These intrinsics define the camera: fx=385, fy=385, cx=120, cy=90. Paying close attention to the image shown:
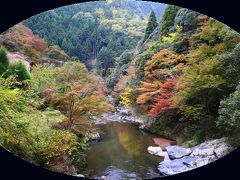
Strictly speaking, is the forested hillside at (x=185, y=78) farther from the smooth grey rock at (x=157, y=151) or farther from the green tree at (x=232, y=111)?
the smooth grey rock at (x=157, y=151)

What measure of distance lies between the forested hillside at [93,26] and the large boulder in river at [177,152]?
3.73 metres

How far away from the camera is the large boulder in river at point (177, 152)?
9847 mm

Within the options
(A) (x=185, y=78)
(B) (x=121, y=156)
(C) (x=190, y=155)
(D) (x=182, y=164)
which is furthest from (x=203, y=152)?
(A) (x=185, y=78)

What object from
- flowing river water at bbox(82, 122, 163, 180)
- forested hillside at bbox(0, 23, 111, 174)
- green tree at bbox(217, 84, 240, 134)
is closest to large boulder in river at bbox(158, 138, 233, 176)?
flowing river water at bbox(82, 122, 163, 180)

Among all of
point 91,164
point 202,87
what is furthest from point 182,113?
point 91,164

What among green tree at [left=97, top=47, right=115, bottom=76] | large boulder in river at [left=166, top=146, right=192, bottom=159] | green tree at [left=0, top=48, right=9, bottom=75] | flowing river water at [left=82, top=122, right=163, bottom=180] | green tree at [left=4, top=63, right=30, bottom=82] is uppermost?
green tree at [left=0, top=48, right=9, bottom=75]

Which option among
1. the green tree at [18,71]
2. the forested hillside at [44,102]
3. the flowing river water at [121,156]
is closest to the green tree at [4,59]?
the forested hillside at [44,102]

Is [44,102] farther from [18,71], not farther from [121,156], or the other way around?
[121,156]

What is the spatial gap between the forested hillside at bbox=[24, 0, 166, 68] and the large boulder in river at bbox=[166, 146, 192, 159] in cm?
373

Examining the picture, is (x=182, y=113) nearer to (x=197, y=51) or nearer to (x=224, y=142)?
(x=197, y=51)

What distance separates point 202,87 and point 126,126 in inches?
191

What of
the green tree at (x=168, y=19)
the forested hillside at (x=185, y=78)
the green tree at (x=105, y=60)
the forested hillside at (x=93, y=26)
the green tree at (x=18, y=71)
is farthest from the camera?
the green tree at (x=168, y=19)

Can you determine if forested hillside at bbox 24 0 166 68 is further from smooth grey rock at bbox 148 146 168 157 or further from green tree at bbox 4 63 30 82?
smooth grey rock at bbox 148 146 168 157

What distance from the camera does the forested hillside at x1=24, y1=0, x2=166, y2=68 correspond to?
35.6 ft
